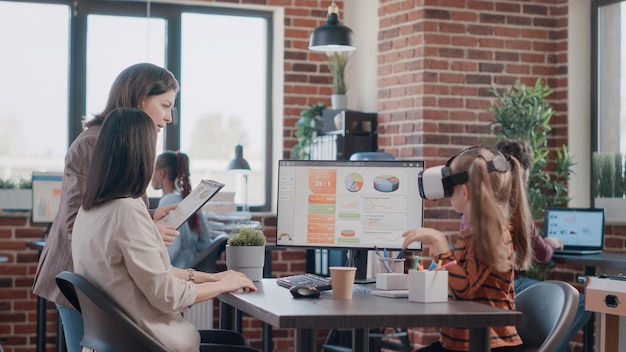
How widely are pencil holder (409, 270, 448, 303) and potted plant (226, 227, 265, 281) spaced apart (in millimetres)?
664

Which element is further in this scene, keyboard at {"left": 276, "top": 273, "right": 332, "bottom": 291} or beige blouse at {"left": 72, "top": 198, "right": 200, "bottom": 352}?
keyboard at {"left": 276, "top": 273, "right": 332, "bottom": 291}

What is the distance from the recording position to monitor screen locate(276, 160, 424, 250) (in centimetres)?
328

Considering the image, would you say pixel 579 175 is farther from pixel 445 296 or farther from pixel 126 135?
pixel 126 135

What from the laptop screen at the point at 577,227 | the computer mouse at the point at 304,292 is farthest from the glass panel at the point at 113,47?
the computer mouse at the point at 304,292

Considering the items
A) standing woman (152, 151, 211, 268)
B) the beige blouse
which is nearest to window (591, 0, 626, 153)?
standing woman (152, 151, 211, 268)

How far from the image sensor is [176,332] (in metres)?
2.54

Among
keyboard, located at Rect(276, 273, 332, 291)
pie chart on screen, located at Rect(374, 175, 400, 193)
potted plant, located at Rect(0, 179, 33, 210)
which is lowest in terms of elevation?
keyboard, located at Rect(276, 273, 332, 291)

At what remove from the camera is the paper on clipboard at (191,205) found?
9.86ft

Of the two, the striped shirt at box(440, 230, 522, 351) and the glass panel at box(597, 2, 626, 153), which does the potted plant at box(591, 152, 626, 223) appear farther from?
the striped shirt at box(440, 230, 522, 351)

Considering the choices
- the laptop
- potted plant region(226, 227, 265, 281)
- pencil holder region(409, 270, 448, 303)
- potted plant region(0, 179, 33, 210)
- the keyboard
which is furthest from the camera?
potted plant region(0, 179, 33, 210)

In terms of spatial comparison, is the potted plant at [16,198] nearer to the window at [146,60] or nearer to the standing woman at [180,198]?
the window at [146,60]

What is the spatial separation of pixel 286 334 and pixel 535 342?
12.2 ft

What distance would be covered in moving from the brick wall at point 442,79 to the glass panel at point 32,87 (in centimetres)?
43

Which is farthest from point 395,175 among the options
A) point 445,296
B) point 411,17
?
point 411,17
